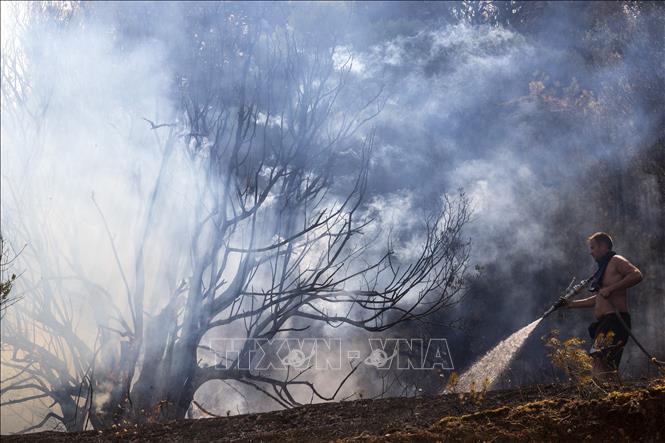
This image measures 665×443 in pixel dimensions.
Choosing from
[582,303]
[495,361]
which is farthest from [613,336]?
[495,361]

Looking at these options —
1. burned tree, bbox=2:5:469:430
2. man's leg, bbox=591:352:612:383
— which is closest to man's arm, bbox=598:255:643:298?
man's leg, bbox=591:352:612:383

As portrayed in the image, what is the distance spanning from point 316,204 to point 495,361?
16.2 feet

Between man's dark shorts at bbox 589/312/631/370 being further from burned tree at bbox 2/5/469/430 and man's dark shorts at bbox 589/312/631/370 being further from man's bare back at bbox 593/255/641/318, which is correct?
burned tree at bbox 2/5/469/430

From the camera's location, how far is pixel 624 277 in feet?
19.4

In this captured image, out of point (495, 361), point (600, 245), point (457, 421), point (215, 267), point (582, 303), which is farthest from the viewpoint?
point (495, 361)

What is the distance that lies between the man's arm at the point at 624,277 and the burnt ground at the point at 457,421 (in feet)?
3.03

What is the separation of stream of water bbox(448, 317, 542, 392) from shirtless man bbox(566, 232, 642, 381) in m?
6.24

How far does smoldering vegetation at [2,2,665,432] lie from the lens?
31.0ft

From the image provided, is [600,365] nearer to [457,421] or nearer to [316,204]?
[457,421]

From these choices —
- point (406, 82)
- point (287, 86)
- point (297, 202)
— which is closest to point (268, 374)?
point (297, 202)

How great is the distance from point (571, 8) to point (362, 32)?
223 inches

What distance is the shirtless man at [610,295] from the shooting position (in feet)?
19.1

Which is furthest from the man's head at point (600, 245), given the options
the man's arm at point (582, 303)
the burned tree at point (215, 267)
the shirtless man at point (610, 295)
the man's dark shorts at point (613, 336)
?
the burned tree at point (215, 267)

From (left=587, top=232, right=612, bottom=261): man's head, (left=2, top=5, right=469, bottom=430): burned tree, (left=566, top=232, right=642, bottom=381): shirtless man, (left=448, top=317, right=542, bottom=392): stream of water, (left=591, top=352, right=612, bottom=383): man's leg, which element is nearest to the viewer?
(left=591, top=352, right=612, bottom=383): man's leg
